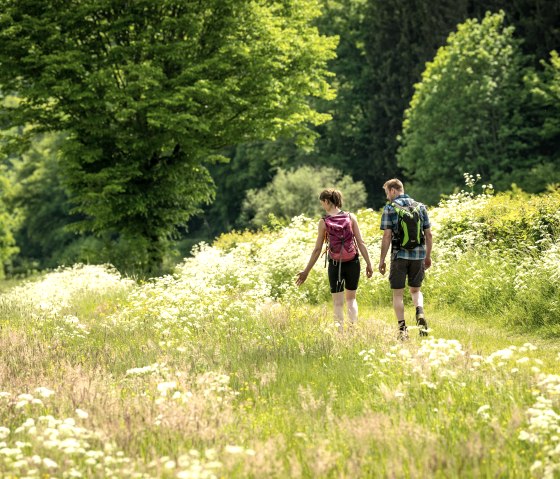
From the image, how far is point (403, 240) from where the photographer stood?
991 centimetres

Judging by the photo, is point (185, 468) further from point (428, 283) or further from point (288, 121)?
point (288, 121)

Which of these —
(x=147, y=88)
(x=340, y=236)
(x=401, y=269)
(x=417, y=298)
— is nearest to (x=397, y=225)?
(x=401, y=269)

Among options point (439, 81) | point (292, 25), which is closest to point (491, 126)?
point (439, 81)

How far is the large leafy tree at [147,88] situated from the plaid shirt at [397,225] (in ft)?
36.3

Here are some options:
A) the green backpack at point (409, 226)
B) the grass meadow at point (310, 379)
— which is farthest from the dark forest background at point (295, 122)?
the green backpack at point (409, 226)

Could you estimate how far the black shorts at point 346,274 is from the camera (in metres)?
10.1

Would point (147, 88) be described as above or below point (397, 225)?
above

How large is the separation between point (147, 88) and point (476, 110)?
23.2m

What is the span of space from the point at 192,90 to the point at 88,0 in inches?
163

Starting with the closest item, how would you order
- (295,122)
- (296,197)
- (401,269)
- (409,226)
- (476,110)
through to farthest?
(409,226)
(401,269)
(295,122)
(476,110)
(296,197)

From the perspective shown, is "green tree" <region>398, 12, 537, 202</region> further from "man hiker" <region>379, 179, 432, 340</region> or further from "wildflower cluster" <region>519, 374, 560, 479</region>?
"wildflower cluster" <region>519, 374, 560, 479</region>

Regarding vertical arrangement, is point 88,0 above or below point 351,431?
above

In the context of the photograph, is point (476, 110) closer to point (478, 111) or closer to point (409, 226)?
point (478, 111)

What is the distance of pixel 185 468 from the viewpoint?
16.6 ft
